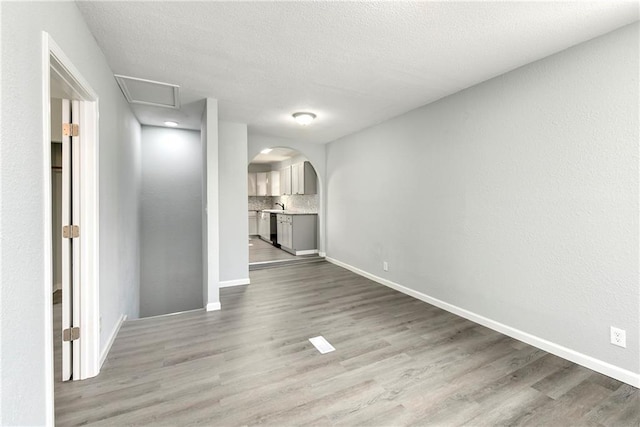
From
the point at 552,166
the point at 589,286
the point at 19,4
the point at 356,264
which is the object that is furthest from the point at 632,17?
the point at 356,264

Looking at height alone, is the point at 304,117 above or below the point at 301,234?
above

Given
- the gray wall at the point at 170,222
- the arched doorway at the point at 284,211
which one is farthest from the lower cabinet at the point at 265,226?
the gray wall at the point at 170,222

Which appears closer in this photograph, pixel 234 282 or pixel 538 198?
pixel 538 198

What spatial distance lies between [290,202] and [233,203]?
4.22 metres

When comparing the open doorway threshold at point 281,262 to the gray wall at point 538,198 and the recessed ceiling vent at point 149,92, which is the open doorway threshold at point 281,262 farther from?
the recessed ceiling vent at point 149,92

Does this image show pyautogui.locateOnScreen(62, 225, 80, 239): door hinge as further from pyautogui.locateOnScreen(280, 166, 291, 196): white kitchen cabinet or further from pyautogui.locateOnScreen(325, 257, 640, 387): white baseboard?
pyautogui.locateOnScreen(280, 166, 291, 196): white kitchen cabinet

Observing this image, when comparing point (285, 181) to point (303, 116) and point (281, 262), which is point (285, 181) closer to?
point (281, 262)

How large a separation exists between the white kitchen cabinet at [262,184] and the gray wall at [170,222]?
4.11 meters

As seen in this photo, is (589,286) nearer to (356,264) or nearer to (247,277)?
(356,264)

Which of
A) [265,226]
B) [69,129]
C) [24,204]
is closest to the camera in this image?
[24,204]

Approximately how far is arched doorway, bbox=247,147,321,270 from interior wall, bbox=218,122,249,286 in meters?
0.93

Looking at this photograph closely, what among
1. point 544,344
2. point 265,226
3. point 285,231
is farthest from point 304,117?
point 265,226

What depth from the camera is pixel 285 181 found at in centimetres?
781

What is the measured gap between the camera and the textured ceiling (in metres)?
1.83
